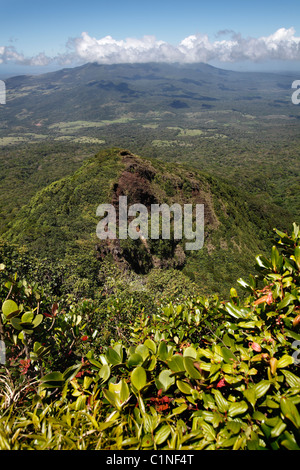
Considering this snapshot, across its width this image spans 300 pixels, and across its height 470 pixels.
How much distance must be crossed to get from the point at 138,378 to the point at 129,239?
2894cm

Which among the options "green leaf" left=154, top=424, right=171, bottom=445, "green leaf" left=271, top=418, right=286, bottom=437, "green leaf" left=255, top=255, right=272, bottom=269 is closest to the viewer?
"green leaf" left=271, top=418, right=286, bottom=437

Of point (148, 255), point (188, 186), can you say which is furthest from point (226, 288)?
point (188, 186)

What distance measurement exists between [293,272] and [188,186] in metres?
41.3

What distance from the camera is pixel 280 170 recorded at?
118 metres

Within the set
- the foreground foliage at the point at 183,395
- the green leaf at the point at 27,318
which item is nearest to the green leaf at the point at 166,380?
the foreground foliage at the point at 183,395

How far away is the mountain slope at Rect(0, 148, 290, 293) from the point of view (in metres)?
26.8

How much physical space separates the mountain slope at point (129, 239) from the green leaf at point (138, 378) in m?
22.3

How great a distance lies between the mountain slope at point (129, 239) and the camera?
87.8 feet

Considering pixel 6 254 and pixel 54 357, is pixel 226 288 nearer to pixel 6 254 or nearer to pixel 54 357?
pixel 6 254

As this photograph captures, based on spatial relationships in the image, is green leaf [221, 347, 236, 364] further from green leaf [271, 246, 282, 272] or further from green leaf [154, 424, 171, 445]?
green leaf [271, 246, 282, 272]

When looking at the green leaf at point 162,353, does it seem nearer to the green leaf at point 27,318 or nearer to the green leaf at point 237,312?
the green leaf at point 237,312

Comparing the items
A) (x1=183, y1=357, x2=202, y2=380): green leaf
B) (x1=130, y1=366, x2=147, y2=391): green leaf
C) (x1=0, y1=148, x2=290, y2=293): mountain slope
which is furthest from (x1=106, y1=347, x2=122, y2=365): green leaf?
(x1=0, y1=148, x2=290, y2=293): mountain slope

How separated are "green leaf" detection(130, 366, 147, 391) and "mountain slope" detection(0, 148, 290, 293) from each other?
22.3m

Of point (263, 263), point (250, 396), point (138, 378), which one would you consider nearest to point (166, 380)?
point (138, 378)
